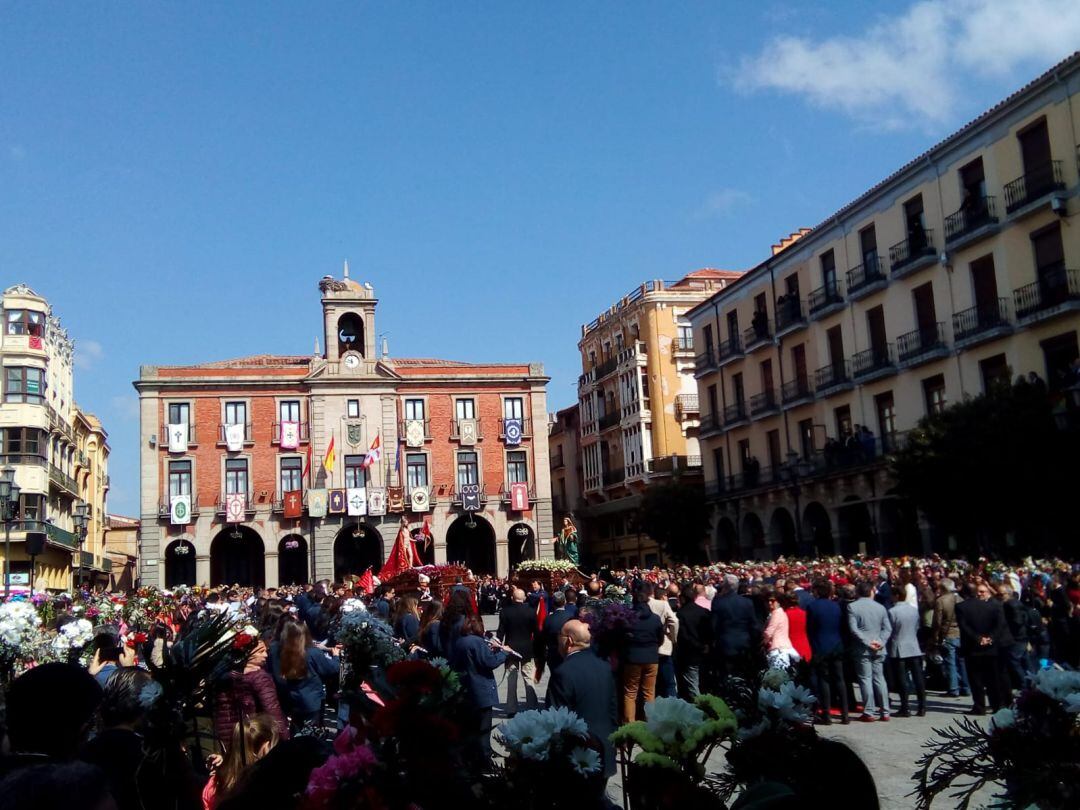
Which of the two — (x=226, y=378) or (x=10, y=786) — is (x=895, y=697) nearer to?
(x=10, y=786)

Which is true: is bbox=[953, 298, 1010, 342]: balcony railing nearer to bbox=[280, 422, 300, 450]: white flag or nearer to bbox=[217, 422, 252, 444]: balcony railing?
bbox=[280, 422, 300, 450]: white flag

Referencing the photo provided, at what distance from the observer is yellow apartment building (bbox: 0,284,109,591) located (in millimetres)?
42656

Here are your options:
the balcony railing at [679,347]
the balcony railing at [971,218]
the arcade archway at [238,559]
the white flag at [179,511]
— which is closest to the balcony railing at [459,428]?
the balcony railing at [679,347]

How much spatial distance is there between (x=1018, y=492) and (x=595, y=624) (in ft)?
63.9

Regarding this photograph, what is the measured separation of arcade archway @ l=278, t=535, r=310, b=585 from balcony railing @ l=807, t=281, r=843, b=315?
2616cm

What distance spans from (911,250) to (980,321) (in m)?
3.99

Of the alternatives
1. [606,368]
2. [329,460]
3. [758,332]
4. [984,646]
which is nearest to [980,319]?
[758,332]

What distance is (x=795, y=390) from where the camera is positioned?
127 feet

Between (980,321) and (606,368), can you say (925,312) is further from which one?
(606,368)

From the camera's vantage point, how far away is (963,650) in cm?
1189

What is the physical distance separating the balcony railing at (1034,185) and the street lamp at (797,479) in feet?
41.0

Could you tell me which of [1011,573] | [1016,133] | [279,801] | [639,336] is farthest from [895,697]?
[639,336]

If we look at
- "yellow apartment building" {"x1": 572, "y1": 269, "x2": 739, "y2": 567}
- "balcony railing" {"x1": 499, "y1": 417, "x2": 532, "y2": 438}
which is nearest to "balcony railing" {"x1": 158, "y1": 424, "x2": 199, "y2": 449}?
"balcony railing" {"x1": 499, "y1": 417, "x2": 532, "y2": 438}

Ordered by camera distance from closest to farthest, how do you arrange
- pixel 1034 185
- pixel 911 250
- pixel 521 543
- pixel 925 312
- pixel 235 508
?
pixel 1034 185 → pixel 925 312 → pixel 911 250 → pixel 235 508 → pixel 521 543
